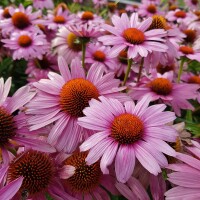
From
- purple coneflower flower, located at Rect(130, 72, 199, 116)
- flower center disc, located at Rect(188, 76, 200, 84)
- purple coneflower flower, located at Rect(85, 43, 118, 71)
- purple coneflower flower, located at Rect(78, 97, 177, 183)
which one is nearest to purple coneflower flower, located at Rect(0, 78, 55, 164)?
purple coneflower flower, located at Rect(78, 97, 177, 183)

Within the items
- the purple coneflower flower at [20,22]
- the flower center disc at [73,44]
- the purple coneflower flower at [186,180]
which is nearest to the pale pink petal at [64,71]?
the purple coneflower flower at [186,180]

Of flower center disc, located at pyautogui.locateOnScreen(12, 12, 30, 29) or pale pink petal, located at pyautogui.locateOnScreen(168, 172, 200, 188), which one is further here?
flower center disc, located at pyautogui.locateOnScreen(12, 12, 30, 29)

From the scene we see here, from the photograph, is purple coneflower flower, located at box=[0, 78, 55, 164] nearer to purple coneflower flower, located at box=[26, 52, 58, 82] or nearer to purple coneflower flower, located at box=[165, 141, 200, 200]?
purple coneflower flower, located at box=[165, 141, 200, 200]

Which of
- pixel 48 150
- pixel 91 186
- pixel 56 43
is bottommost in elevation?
pixel 56 43

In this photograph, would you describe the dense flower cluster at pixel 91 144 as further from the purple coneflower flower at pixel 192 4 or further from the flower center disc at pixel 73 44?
the purple coneflower flower at pixel 192 4

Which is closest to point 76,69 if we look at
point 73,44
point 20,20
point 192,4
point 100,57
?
point 100,57

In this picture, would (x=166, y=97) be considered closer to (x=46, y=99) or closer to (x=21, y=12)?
(x=46, y=99)

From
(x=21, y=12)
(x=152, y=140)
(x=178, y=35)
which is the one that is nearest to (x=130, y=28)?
(x=178, y=35)
